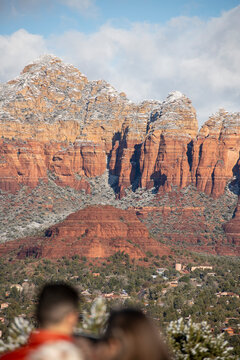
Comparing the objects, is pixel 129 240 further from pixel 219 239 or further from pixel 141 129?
pixel 141 129

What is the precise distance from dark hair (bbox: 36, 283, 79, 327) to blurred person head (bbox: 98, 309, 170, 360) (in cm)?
43

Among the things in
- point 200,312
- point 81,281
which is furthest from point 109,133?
point 200,312

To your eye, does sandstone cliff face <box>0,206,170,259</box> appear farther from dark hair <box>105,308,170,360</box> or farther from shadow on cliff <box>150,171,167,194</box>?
dark hair <box>105,308,170,360</box>

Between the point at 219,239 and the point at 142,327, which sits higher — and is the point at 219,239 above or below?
below

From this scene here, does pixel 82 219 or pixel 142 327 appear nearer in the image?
pixel 142 327

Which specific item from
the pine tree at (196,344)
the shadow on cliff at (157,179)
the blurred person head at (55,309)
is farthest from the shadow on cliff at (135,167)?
the blurred person head at (55,309)

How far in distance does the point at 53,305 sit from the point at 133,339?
2.60 ft

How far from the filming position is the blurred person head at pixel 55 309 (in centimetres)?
423

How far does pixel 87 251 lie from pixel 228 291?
20.7 meters

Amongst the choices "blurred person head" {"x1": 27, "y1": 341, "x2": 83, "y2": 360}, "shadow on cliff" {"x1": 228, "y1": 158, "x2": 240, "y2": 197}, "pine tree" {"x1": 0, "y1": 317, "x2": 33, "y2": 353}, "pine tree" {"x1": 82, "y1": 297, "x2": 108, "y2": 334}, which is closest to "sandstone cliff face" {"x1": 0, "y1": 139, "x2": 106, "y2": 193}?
"shadow on cliff" {"x1": 228, "y1": 158, "x2": 240, "y2": 197}

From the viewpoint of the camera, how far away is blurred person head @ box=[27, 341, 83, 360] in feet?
Result: 12.9

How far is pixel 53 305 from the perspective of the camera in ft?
13.9

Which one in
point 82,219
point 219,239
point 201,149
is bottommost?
point 219,239

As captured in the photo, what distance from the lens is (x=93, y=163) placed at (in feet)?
467
